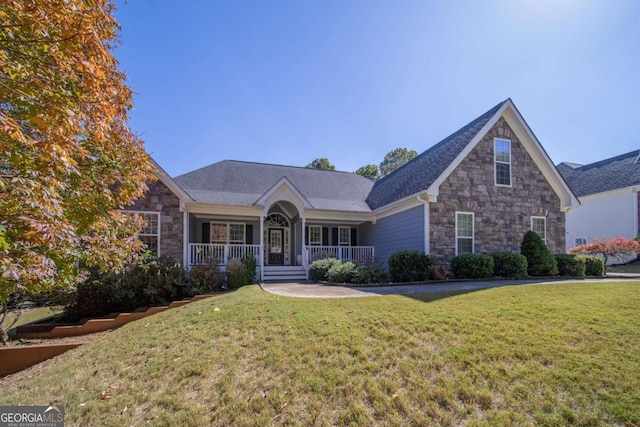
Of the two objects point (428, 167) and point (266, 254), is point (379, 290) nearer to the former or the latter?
point (428, 167)

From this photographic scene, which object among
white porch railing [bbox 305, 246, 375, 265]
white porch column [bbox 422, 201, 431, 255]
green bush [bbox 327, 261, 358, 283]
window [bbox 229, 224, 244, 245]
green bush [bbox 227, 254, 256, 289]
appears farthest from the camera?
window [bbox 229, 224, 244, 245]

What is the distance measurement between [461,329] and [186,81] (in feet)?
35.9

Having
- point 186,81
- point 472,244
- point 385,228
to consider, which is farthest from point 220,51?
point 472,244

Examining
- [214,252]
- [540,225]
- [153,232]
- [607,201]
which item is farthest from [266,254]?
[607,201]

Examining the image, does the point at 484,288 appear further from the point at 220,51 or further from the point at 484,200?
the point at 220,51

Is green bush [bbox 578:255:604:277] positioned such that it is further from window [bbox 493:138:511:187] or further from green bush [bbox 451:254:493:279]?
green bush [bbox 451:254:493:279]

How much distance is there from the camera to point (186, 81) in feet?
34.9

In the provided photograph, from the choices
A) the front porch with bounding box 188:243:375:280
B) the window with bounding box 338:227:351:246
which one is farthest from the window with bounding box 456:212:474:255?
the window with bounding box 338:227:351:246

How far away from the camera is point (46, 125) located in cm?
296

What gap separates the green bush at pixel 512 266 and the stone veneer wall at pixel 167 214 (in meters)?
11.8

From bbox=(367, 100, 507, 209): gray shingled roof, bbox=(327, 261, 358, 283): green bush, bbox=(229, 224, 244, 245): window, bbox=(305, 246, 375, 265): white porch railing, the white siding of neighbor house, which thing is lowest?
bbox=(327, 261, 358, 283): green bush

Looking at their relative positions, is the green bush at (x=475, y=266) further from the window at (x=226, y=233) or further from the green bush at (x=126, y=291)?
the window at (x=226, y=233)

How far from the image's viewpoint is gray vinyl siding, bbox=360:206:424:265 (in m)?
12.3

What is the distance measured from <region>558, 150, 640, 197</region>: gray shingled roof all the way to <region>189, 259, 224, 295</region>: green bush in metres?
23.7
